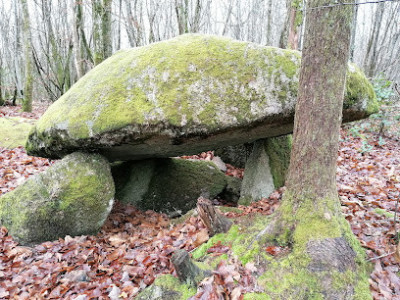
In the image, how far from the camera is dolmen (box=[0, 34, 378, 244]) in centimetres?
377

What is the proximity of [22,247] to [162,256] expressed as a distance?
77.6 inches

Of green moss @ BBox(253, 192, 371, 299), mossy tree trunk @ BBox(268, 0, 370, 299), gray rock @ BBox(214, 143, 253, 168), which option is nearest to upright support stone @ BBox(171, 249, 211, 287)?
green moss @ BBox(253, 192, 371, 299)

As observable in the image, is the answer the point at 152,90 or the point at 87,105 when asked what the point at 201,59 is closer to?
the point at 152,90

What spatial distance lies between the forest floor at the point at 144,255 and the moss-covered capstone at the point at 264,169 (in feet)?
0.99

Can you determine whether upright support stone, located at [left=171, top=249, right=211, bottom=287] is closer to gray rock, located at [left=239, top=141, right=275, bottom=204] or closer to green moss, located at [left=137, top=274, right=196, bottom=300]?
green moss, located at [left=137, top=274, right=196, bottom=300]

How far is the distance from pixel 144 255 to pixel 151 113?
173 cm

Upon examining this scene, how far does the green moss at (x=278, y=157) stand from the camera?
5.27 m

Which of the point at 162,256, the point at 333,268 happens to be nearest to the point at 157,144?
the point at 162,256

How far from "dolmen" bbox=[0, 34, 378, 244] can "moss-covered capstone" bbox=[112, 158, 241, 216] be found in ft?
4.24

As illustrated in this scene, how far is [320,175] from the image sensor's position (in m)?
2.48

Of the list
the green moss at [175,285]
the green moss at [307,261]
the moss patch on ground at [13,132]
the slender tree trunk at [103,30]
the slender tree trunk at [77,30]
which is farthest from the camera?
the slender tree trunk at [77,30]

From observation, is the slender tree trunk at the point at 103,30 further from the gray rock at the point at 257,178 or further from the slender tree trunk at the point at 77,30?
the gray rock at the point at 257,178

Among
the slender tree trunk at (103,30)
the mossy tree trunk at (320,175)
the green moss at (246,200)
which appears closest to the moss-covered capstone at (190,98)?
the mossy tree trunk at (320,175)

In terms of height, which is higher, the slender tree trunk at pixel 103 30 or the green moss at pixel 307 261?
the slender tree trunk at pixel 103 30
